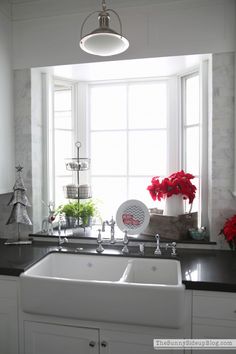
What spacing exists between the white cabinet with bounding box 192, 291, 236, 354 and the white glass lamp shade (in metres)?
1.40

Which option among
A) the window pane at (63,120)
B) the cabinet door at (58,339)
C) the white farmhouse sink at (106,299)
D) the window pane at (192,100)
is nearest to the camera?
the white farmhouse sink at (106,299)

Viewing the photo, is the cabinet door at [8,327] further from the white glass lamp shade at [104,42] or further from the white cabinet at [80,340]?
the white glass lamp shade at [104,42]

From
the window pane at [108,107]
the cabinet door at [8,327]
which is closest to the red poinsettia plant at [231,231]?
the window pane at [108,107]

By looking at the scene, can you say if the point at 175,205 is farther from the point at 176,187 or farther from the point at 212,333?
the point at 212,333

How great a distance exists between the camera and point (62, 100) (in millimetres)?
2688

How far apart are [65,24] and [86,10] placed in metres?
0.19

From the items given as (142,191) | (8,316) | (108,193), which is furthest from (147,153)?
(8,316)

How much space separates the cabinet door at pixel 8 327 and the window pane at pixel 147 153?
1.42m

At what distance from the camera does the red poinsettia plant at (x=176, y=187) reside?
7.09 feet

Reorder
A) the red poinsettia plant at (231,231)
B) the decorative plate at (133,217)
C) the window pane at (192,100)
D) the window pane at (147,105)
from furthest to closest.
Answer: the window pane at (147,105) → the window pane at (192,100) → the decorative plate at (133,217) → the red poinsettia plant at (231,231)

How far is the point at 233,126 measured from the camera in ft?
6.64

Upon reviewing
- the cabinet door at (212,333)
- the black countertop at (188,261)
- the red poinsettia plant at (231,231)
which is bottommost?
the cabinet door at (212,333)

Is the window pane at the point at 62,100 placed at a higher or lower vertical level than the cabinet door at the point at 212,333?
higher

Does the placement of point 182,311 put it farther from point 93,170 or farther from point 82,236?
point 93,170
